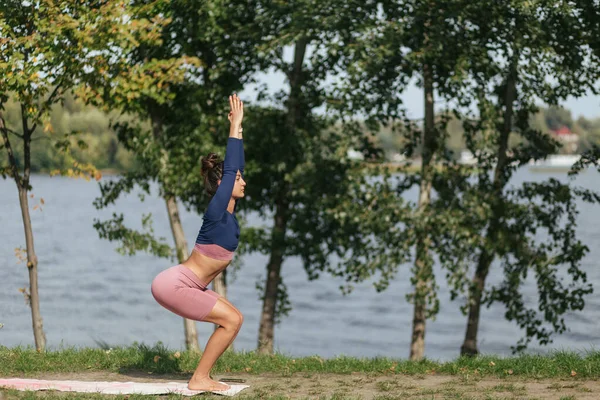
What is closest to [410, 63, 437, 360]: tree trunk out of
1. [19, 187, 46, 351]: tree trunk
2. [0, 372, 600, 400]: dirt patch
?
[19, 187, 46, 351]: tree trunk

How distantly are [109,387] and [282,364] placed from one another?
80.7 inches

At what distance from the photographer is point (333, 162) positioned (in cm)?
1644

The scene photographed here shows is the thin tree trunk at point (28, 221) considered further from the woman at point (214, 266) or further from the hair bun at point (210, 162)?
the woman at point (214, 266)

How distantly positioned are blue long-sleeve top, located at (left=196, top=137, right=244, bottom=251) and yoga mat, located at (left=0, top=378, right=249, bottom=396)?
1328 mm

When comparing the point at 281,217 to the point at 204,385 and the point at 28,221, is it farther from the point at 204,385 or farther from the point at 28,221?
the point at 204,385

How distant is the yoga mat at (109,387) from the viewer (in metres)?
7.63

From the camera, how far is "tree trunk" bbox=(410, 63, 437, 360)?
1553 centimetres

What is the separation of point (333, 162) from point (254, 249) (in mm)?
2423

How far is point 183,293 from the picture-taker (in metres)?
7.27

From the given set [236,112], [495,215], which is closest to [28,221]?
[236,112]

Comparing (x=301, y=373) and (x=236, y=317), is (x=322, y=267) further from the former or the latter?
(x=236, y=317)

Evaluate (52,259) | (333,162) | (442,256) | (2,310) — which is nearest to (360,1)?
(333,162)

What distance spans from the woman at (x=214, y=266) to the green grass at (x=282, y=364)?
1.73 meters

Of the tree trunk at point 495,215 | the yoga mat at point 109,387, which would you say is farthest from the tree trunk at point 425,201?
the yoga mat at point 109,387
